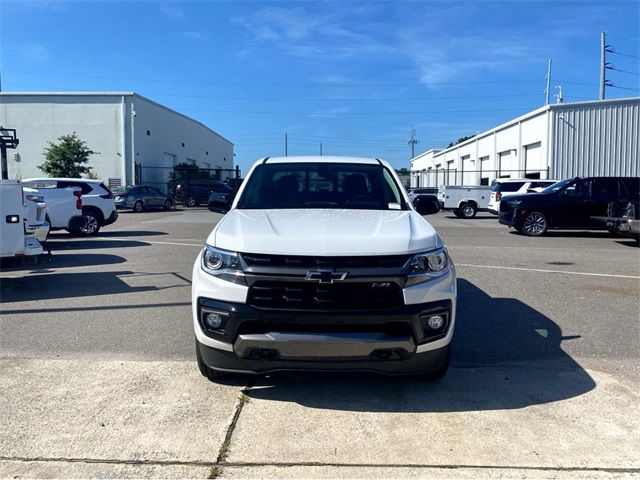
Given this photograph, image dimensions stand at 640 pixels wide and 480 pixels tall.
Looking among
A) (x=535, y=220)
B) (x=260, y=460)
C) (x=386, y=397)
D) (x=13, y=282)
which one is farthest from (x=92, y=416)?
(x=535, y=220)

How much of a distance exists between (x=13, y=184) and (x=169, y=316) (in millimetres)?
3317

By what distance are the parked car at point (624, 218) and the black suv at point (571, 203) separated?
1181mm

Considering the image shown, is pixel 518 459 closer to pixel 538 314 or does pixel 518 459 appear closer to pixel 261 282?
pixel 261 282

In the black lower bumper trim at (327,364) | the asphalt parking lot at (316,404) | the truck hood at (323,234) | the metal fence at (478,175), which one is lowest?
the asphalt parking lot at (316,404)

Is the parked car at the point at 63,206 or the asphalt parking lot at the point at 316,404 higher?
the parked car at the point at 63,206

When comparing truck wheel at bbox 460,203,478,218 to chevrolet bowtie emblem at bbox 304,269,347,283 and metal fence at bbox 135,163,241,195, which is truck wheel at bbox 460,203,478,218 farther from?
chevrolet bowtie emblem at bbox 304,269,347,283

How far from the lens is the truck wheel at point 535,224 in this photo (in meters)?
16.8

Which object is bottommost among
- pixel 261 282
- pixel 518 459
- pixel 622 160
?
pixel 518 459

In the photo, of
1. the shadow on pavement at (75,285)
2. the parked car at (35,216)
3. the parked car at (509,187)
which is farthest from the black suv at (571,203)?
the parked car at (35,216)

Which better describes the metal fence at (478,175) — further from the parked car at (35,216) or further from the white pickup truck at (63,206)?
the parked car at (35,216)

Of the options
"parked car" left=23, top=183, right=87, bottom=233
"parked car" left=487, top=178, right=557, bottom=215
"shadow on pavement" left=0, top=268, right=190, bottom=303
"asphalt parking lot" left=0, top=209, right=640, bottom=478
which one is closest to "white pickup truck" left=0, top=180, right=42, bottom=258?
"shadow on pavement" left=0, top=268, right=190, bottom=303

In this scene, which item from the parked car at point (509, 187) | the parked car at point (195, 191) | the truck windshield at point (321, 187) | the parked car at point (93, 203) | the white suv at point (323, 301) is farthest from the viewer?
the parked car at point (195, 191)

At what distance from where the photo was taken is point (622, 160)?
103 feet

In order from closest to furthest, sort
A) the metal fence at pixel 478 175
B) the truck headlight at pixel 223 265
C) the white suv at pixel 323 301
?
1. the white suv at pixel 323 301
2. the truck headlight at pixel 223 265
3. the metal fence at pixel 478 175
